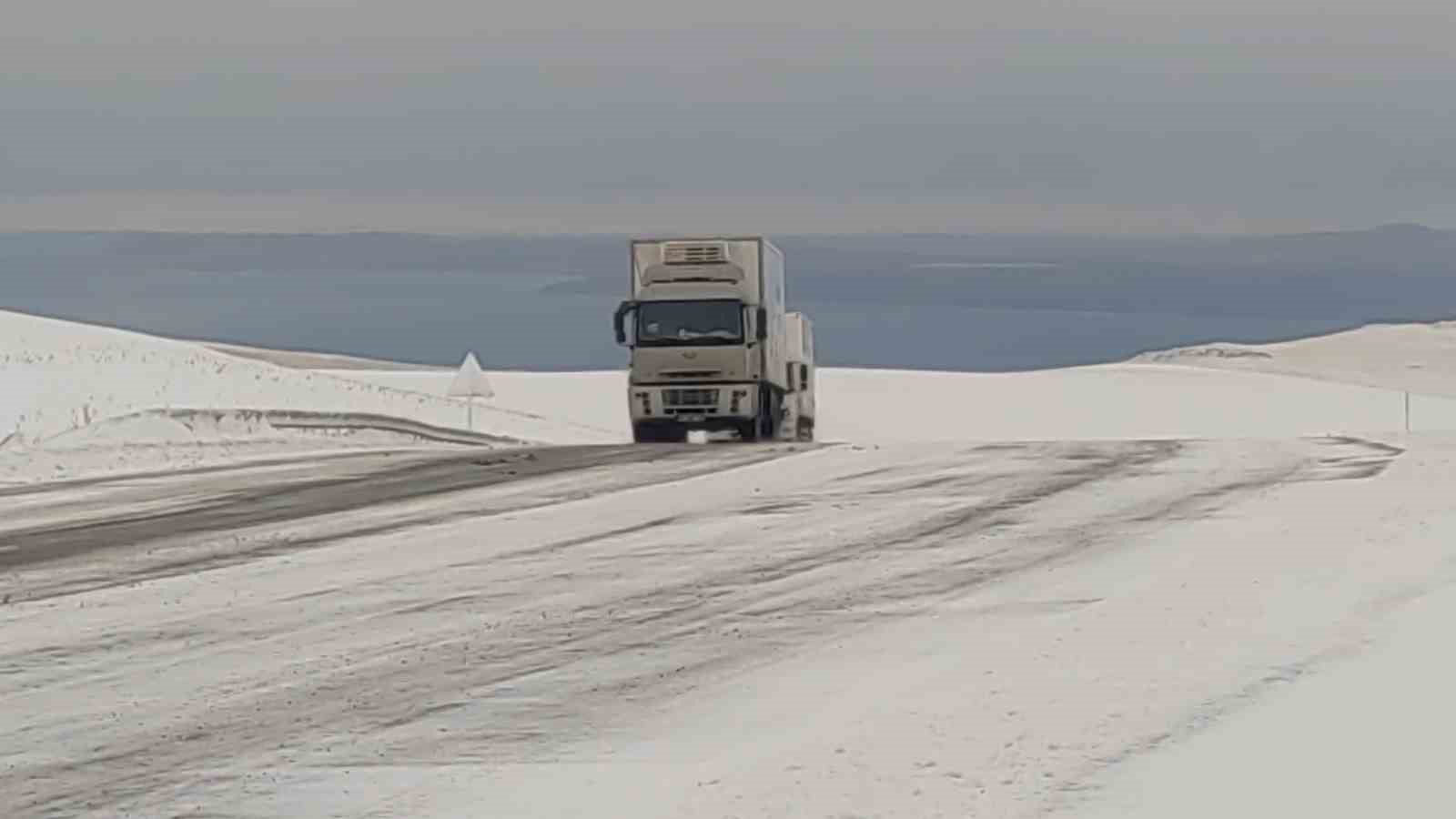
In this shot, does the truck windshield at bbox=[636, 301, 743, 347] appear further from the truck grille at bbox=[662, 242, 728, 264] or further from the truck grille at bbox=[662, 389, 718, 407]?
the truck grille at bbox=[662, 389, 718, 407]

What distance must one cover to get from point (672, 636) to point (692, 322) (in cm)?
2554

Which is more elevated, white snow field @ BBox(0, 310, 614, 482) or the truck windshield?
the truck windshield

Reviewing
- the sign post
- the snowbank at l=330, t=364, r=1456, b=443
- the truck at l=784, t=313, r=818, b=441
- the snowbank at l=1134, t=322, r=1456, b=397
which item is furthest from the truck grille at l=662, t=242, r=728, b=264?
the snowbank at l=1134, t=322, r=1456, b=397

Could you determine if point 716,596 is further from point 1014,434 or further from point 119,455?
point 1014,434

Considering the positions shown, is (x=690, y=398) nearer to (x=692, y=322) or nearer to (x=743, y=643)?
(x=692, y=322)

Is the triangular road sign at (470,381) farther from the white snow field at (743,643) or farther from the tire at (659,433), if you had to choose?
the white snow field at (743,643)

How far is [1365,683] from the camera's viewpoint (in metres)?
10.3

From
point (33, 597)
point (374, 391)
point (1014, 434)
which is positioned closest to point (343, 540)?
point (33, 597)

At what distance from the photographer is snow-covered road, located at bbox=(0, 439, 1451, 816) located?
8.69 meters

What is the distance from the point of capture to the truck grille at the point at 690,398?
37.8 meters

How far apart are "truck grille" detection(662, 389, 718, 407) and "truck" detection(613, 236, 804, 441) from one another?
15 millimetres

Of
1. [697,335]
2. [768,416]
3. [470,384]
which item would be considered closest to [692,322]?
[697,335]

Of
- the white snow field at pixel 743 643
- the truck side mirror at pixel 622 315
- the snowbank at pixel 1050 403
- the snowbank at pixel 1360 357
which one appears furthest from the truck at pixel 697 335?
the snowbank at pixel 1360 357

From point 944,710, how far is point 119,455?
2169 centimetres
